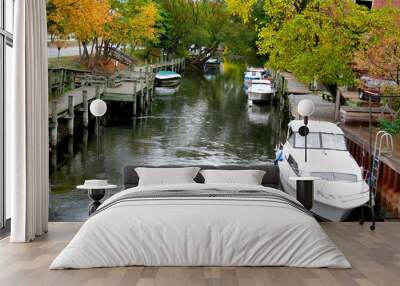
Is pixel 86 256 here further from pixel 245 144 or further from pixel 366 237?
pixel 245 144

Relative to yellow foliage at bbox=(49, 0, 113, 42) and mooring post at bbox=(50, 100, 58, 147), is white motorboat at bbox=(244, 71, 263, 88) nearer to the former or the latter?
yellow foliage at bbox=(49, 0, 113, 42)

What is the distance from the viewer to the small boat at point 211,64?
12602 millimetres

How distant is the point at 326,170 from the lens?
7.77 m

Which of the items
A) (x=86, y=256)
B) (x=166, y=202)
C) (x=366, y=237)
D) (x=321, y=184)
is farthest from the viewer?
(x=321, y=184)

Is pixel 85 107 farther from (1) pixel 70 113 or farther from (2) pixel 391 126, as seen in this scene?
(2) pixel 391 126

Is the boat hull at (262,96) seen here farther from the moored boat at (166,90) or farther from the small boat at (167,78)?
the moored boat at (166,90)

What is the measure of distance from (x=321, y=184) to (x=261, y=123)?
26.0 feet

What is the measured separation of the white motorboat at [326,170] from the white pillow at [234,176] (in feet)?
5.29

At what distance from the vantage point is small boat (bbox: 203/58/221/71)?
41.3 feet

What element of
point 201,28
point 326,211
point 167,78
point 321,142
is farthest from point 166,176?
point 167,78

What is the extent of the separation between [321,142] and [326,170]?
69 centimetres

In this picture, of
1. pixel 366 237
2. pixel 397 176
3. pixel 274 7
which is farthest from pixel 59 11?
pixel 366 237

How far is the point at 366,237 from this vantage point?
4.86 metres

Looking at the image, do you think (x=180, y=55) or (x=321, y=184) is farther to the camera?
(x=180, y=55)
